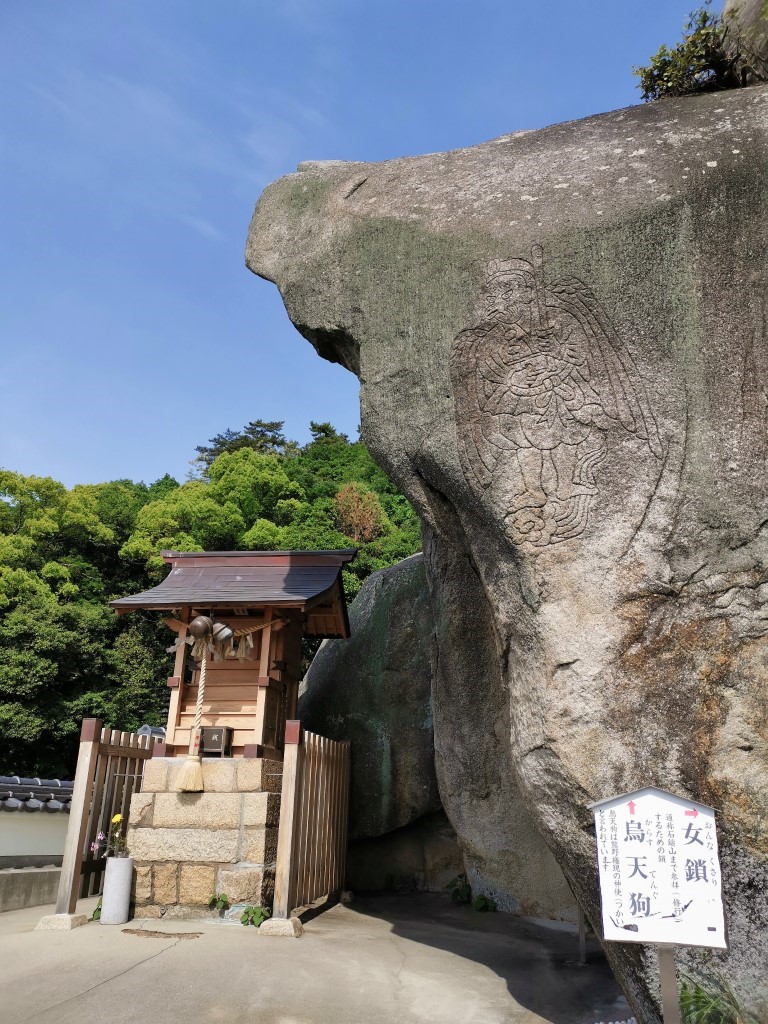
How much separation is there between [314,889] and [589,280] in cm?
598

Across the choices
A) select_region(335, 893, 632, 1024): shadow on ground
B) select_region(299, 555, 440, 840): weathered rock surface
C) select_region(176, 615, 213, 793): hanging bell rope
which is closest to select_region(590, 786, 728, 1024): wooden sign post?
select_region(335, 893, 632, 1024): shadow on ground

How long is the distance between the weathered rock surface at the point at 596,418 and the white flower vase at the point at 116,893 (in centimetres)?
397

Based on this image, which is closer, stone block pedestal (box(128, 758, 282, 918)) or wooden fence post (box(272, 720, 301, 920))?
wooden fence post (box(272, 720, 301, 920))

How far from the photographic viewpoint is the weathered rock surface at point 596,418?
3.62 meters

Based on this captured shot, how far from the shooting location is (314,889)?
715 cm

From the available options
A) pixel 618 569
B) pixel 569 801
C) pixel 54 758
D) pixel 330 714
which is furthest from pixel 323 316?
pixel 54 758

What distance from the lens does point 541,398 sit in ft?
13.8

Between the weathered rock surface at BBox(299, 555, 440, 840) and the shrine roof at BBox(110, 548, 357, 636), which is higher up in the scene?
the shrine roof at BBox(110, 548, 357, 636)

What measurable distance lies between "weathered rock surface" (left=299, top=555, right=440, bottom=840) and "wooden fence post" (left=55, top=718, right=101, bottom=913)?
3.64 m

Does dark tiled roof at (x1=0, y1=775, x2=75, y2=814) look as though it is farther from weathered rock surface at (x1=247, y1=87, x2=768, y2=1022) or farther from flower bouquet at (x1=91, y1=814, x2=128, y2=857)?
weathered rock surface at (x1=247, y1=87, x2=768, y2=1022)

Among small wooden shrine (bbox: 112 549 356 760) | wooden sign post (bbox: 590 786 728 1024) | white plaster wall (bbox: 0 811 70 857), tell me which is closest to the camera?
wooden sign post (bbox: 590 786 728 1024)

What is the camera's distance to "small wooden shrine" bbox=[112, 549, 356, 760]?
7832 mm

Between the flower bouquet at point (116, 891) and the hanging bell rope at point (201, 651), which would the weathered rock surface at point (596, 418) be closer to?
the hanging bell rope at point (201, 651)

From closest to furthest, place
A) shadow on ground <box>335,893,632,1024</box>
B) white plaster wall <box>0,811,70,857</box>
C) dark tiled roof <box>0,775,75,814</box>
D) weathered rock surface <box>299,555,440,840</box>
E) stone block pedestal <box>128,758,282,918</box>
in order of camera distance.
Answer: shadow on ground <box>335,893,632,1024</box> < stone block pedestal <box>128,758,282,918</box> < white plaster wall <box>0,811,70,857</box> < dark tiled roof <box>0,775,75,814</box> < weathered rock surface <box>299,555,440,840</box>
